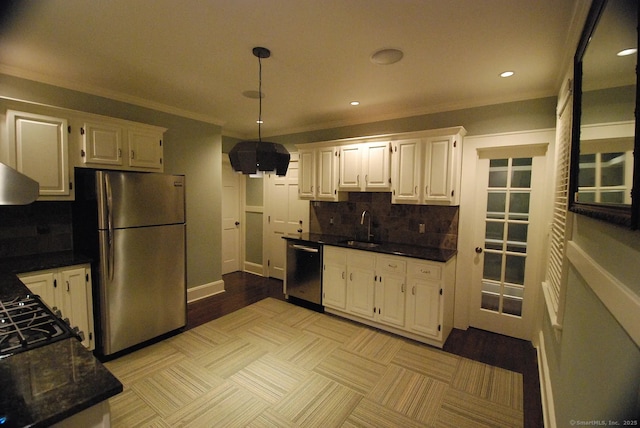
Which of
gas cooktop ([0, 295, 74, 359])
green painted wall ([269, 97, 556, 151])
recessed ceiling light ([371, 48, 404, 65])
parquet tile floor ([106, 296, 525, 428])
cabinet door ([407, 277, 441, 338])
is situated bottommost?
parquet tile floor ([106, 296, 525, 428])

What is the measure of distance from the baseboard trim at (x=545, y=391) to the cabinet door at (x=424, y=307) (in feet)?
2.79

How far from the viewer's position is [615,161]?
91 cm

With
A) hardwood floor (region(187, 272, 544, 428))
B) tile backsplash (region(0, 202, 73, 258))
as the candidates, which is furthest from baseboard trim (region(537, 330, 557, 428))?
tile backsplash (region(0, 202, 73, 258))

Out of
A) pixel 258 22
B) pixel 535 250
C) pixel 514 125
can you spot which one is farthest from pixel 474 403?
pixel 258 22

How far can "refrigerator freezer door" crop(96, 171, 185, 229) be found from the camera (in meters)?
2.58

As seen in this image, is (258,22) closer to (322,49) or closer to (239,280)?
(322,49)

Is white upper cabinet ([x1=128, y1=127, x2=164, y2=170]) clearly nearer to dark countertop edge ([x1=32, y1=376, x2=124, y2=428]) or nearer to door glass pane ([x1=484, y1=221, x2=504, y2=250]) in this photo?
dark countertop edge ([x1=32, y1=376, x2=124, y2=428])

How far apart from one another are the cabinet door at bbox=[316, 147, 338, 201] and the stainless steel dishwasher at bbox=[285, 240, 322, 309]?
746mm

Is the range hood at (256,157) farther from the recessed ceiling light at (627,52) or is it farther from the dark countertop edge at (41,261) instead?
the recessed ceiling light at (627,52)

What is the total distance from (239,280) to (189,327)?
5.89 feet

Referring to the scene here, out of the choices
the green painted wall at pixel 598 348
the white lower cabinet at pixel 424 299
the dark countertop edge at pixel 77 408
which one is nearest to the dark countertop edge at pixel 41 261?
the dark countertop edge at pixel 77 408

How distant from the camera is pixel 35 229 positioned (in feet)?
9.18

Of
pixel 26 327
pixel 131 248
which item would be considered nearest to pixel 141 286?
pixel 131 248

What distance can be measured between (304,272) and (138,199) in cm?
218
